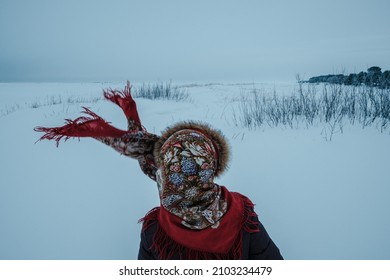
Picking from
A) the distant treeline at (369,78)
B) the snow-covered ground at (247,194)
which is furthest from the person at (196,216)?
the distant treeline at (369,78)

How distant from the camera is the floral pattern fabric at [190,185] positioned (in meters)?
0.96

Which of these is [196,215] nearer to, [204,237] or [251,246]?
[204,237]

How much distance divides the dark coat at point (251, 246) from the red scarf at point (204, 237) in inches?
1.3

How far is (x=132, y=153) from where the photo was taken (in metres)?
1.35

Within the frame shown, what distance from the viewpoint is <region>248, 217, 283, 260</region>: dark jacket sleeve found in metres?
1.08

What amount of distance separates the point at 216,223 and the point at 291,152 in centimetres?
211

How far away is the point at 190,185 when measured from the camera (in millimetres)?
962

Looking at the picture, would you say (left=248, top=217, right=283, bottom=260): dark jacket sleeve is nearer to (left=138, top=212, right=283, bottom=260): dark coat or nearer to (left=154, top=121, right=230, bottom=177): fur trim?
(left=138, top=212, right=283, bottom=260): dark coat

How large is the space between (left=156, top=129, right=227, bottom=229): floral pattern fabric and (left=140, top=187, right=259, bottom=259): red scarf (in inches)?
1.4

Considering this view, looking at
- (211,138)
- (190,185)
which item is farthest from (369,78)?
(190,185)

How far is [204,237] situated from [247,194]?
4.12 feet

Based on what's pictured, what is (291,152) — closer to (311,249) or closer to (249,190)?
(249,190)

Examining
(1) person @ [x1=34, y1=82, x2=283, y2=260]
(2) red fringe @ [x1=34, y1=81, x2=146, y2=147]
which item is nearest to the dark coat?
(1) person @ [x1=34, y1=82, x2=283, y2=260]

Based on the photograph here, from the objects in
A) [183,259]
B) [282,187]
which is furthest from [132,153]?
[282,187]
